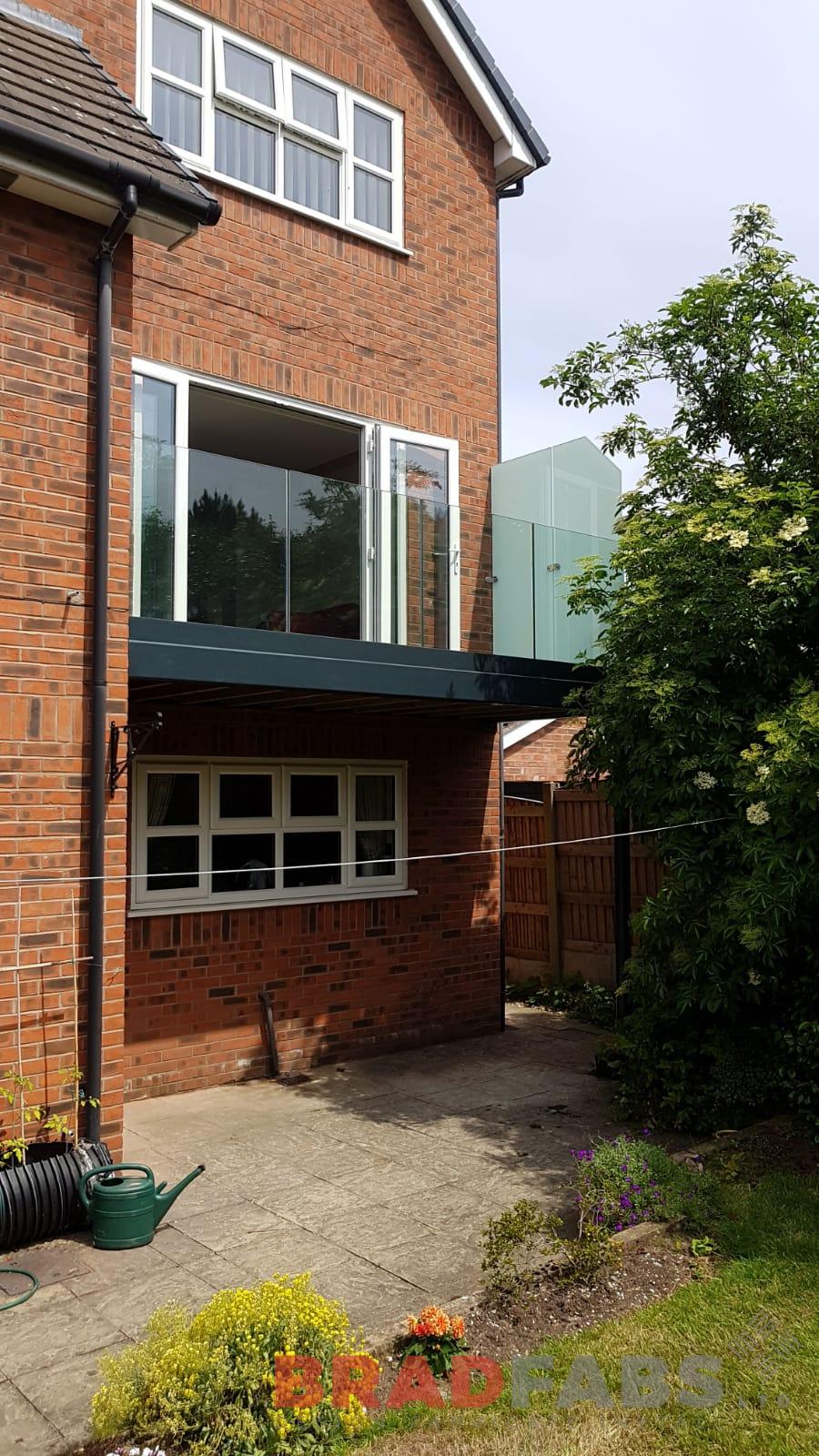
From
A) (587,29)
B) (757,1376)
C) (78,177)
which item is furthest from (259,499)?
(757,1376)

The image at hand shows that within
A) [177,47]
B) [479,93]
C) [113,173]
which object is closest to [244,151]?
[177,47]

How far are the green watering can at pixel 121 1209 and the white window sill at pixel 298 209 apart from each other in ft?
24.2

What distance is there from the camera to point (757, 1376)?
4.09 meters

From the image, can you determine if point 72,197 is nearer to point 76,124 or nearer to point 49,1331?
point 76,124

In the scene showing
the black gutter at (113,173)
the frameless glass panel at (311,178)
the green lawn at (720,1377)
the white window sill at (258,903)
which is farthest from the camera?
the frameless glass panel at (311,178)

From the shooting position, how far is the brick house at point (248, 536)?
6.09 meters

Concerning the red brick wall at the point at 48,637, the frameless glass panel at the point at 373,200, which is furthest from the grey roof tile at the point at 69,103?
the frameless glass panel at the point at 373,200

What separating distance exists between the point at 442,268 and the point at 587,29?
3024 mm

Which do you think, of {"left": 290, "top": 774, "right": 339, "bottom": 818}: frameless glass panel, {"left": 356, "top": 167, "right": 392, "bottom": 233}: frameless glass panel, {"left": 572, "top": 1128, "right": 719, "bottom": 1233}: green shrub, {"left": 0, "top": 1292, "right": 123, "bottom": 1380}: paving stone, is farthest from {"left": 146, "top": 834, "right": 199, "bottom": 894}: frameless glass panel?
{"left": 356, "top": 167, "right": 392, "bottom": 233}: frameless glass panel

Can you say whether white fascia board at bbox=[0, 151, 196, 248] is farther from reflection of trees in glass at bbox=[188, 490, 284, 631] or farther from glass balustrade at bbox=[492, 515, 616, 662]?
glass balustrade at bbox=[492, 515, 616, 662]

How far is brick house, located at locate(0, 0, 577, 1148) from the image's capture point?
609 centimetres

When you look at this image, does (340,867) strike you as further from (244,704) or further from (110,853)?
(110,853)

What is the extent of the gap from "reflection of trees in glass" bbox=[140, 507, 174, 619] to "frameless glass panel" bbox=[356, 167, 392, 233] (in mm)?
4431

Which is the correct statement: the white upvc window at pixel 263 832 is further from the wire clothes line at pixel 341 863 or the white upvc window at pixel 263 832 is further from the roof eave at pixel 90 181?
the roof eave at pixel 90 181
